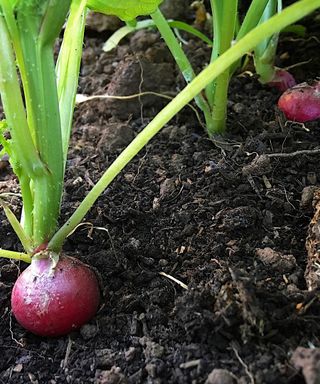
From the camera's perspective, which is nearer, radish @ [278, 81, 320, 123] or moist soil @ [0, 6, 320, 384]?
moist soil @ [0, 6, 320, 384]

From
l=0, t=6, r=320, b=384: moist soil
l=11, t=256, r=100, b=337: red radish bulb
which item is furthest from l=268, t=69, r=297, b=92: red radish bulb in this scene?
l=11, t=256, r=100, b=337: red radish bulb

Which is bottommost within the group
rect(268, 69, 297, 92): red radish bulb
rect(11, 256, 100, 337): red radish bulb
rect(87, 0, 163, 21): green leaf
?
rect(268, 69, 297, 92): red radish bulb

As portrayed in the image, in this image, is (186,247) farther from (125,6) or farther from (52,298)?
(125,6)

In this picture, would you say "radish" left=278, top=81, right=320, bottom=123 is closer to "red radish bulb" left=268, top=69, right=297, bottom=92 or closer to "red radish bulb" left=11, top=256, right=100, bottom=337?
"red radish bulb" left=268, top=69, right=297, bottom=92

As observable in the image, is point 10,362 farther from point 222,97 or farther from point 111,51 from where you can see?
point 111,51

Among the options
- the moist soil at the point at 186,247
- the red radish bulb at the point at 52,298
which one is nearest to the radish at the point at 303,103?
the moist soil at the point at 186,247

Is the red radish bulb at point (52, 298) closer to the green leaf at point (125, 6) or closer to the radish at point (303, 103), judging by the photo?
the green leaf at point (125, 6)

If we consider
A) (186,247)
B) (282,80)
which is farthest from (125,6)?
(282,80)
